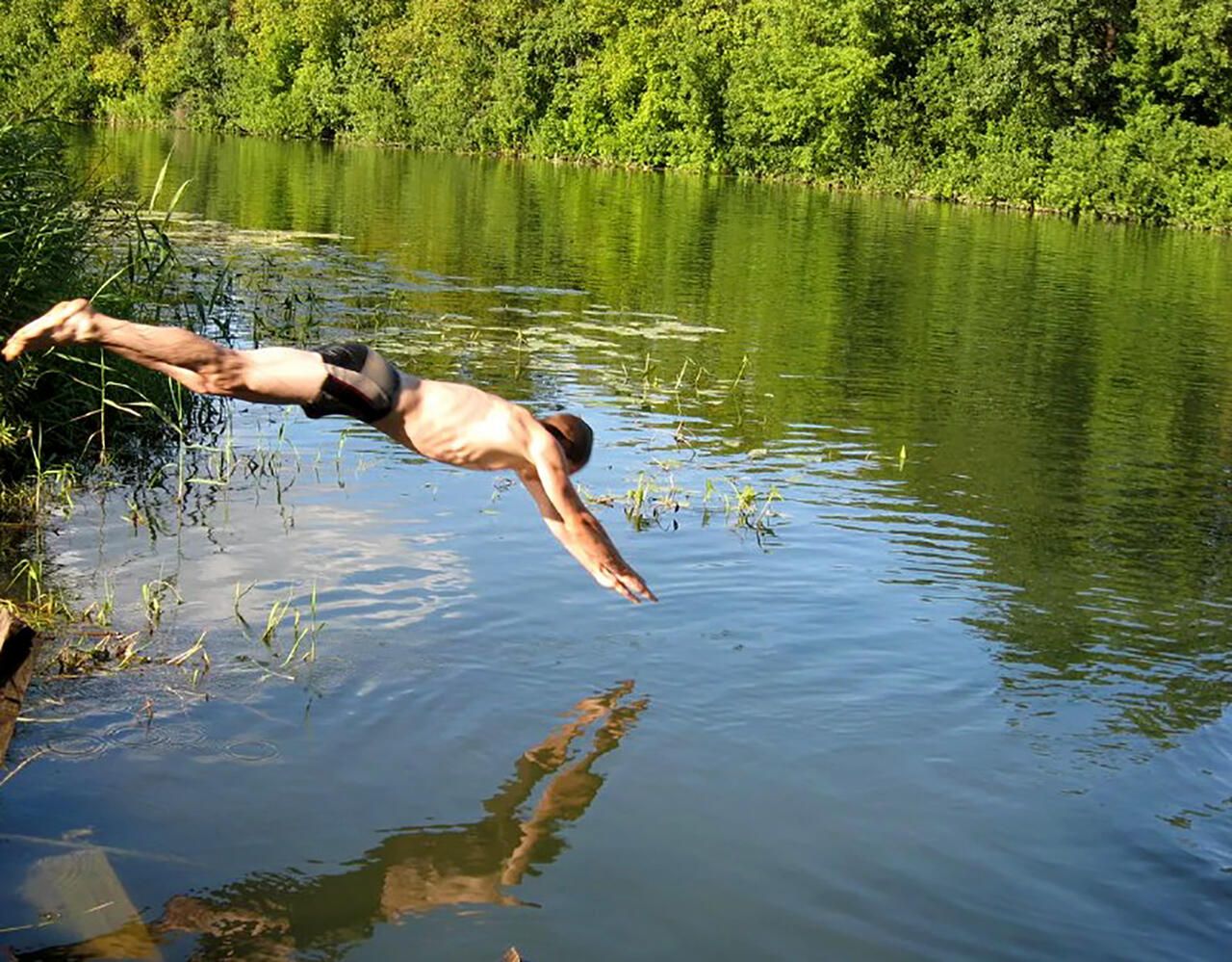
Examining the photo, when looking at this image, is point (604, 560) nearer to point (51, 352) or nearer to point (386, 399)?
point (386, 399)

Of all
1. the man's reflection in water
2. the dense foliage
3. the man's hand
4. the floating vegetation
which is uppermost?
the dense foliage

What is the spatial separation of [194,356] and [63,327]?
591 millimetres

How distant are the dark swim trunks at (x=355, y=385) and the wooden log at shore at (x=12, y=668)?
172 cm

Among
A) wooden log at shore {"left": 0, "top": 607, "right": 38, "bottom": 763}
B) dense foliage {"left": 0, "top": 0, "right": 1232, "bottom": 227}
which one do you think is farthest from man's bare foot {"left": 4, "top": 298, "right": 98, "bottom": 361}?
dense foliage {"left": 0, "top": 0, "right": 1232, "bottom": 227}

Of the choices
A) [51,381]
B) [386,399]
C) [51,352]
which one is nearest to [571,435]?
[386,399]

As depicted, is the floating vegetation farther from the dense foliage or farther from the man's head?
the dense foliage

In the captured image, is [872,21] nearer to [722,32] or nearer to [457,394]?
[722,32]

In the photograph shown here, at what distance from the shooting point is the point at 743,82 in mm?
63219

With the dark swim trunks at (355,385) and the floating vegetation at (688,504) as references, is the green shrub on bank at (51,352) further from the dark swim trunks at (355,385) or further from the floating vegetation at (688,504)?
the dark swim trunks at (355,385)

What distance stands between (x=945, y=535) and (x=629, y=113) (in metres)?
59.1

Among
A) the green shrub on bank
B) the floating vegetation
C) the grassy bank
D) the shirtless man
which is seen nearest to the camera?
the shirtless man

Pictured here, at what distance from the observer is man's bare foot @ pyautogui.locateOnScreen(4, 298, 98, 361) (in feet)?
21.9

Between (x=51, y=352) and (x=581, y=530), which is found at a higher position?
(x=51, y=352)

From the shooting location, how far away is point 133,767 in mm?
7363
